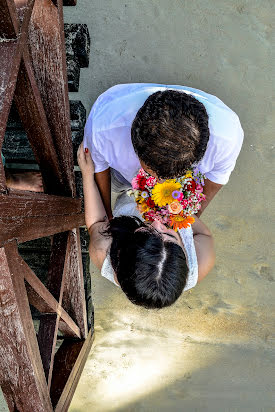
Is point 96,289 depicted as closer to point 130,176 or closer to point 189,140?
point 130,176

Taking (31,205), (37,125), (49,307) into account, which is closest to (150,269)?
(31,205)

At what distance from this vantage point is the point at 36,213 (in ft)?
5.56

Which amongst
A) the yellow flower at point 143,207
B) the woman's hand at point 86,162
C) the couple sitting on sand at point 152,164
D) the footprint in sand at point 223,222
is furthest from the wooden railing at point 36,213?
the footprint in sand at point 223,222

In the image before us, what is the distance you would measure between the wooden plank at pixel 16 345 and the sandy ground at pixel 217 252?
2.24 meters

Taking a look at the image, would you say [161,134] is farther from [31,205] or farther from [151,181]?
[31,205]

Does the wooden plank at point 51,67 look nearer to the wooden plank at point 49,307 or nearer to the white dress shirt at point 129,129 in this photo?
the white dress shirt at point 129,129

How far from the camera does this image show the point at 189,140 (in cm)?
157

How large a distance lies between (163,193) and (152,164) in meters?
0.40

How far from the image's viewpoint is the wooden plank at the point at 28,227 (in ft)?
4.55

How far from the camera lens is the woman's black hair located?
1777 mm

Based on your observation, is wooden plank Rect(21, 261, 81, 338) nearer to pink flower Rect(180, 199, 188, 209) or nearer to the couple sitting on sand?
the couple sitting on sand

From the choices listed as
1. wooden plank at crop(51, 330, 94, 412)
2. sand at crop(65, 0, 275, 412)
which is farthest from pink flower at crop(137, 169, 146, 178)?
sand at crop(65, 0, 275, 412)

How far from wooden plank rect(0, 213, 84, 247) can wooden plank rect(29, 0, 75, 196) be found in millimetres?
465

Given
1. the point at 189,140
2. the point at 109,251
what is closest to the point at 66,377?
the point at 109,251
